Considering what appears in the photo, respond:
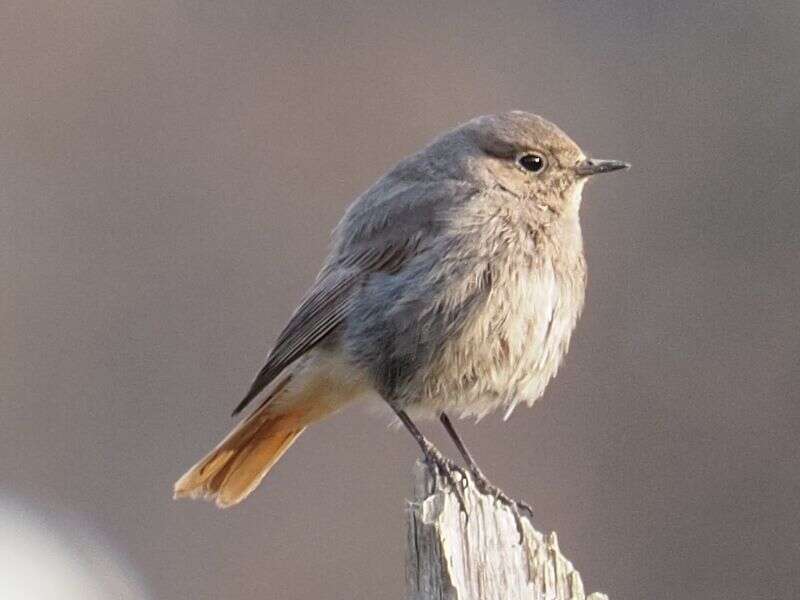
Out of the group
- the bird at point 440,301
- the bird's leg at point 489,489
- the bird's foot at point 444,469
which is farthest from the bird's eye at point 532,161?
the bird's foot at point 444,469

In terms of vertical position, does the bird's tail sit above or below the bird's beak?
below

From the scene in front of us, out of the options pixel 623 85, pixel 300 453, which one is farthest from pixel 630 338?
pixel 623 85

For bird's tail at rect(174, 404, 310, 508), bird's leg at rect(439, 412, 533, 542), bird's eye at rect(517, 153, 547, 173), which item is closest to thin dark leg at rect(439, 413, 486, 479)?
bird's leg at rect(439, 412, 533, 542)

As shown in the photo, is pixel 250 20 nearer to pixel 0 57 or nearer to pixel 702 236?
pixel 0 57

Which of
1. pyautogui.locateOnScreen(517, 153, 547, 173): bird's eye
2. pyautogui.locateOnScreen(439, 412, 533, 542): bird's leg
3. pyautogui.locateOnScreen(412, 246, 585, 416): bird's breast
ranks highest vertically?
pyautogui.locateOnScreen(517, 153, 547, 173): bird's eye

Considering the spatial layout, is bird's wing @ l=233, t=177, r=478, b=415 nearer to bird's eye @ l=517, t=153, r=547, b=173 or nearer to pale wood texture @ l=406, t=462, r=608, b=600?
bird's eye @ l=517, t=153, r=547, b=173

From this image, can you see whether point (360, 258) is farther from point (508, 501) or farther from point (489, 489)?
point (508, 501)
